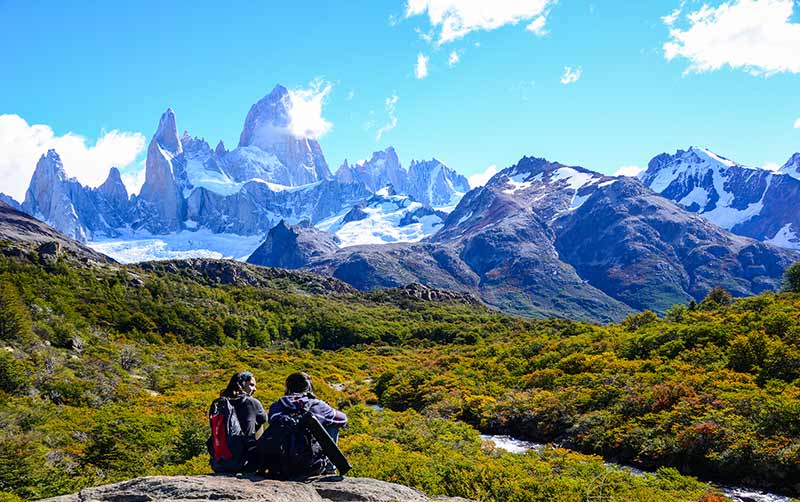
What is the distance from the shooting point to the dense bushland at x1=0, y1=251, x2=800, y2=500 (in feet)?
48.7

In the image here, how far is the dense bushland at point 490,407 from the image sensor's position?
14844 millimetres

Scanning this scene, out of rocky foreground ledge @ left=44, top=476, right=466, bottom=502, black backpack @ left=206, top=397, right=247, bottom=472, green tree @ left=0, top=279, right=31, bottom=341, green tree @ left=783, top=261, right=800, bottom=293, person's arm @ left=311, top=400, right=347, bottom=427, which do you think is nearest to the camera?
rocky foreground ledge @ left=44, top=476, right=466, bottom=502

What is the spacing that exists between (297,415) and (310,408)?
0.30m

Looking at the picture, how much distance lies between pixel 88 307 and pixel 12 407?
194 ft

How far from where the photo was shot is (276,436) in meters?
9.02

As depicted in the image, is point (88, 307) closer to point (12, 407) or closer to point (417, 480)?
point (12, 407)

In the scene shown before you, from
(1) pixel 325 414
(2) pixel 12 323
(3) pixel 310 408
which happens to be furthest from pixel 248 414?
(2) pixel 12 323

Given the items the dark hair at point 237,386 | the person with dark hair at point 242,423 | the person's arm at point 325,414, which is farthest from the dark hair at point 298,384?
the dark hair at point 237,386

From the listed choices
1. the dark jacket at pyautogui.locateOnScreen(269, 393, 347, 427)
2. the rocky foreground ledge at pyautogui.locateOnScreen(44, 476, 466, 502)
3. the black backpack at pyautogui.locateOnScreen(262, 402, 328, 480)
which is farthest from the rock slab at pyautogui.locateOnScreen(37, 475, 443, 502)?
the dark jacket at pyautogui.locateOnScreen(269, 393, 347, 427)

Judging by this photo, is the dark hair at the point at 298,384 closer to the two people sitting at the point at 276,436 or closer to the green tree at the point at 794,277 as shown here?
the two people sitting at the point at 276,436

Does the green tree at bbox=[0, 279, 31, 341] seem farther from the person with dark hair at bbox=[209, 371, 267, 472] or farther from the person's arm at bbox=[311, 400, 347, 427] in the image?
the person's arm at bbox=[311, 400, 347, 427]

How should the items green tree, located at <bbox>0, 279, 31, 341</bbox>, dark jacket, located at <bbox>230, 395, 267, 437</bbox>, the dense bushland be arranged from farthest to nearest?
green tree, located at <bbox>0, 279, 31, 341</bbox> < the dense bushland < dark jacket, located at <bbox>230, 395, 267, 437</bbox>

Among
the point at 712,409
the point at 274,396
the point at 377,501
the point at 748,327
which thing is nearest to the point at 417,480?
the point at 377,501

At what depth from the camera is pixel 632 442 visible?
20.3 meters
